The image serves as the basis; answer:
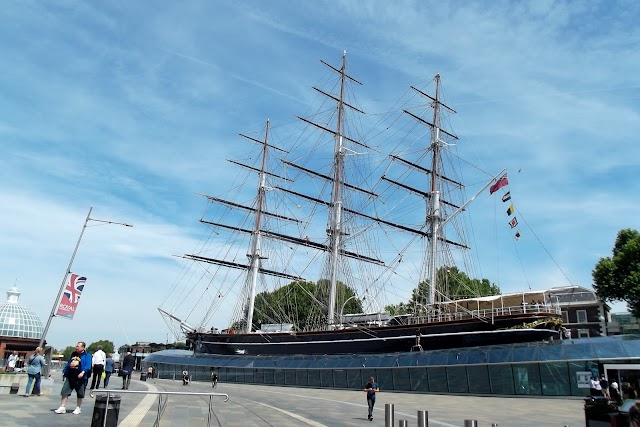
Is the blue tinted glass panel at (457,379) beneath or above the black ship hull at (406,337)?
beneath

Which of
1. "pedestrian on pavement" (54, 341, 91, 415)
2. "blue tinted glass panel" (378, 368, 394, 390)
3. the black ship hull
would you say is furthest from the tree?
"pedestrian on pavement" (54, 341, 91, 415)

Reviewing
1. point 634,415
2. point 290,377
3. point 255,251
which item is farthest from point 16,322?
point 634,415

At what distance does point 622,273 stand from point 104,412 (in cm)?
5008

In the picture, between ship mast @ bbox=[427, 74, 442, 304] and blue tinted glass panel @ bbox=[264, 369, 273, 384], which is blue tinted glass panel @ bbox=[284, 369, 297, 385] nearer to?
blue tinted glass panel @ bbox=[264, 369, 273, 384]

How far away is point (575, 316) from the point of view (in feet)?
196

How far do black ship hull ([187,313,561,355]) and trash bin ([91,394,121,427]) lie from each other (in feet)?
90.6

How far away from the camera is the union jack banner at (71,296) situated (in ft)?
69.8

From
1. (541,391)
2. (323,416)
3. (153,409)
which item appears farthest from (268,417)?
(541,391)

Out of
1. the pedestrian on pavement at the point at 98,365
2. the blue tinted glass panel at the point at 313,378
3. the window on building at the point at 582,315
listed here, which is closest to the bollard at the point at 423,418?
the pedestrian on pavement at the point at 98,365

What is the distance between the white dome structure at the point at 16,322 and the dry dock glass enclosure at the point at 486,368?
198ft

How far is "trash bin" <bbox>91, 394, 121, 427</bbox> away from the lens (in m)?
8.96

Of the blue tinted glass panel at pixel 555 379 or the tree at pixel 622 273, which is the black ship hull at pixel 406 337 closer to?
the blue tinted glass panel at pixel 555 379

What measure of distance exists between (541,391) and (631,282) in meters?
26.8

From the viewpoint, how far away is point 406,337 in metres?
36.2
